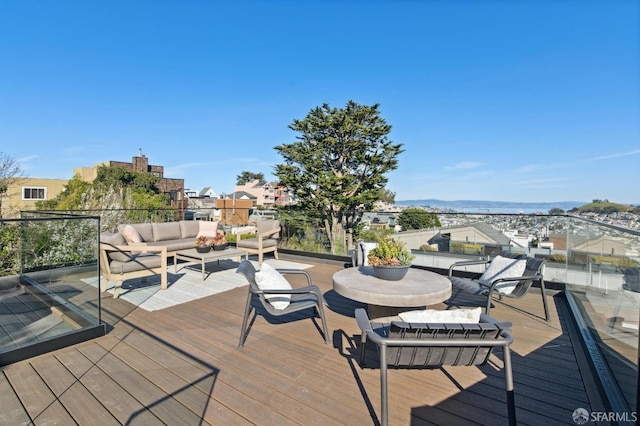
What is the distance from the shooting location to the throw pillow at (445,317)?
1780 mm

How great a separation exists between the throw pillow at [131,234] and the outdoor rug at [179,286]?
0.78m

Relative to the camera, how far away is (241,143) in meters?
25.0

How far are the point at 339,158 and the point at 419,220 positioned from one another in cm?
973

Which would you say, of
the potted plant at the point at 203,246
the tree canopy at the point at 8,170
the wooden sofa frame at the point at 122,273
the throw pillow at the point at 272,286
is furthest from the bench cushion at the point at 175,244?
the tree canopy at the point at 8,170

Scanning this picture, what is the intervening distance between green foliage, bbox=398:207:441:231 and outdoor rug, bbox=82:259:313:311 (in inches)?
89.9

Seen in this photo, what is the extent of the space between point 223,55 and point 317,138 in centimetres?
559

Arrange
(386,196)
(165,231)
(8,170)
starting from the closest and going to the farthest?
(165,231) < (8,170) < (386,196)

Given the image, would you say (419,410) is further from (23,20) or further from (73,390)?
(23,20)

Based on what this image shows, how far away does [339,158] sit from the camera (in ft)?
51.0

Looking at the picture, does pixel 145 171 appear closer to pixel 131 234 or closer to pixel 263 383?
pixel 131 234

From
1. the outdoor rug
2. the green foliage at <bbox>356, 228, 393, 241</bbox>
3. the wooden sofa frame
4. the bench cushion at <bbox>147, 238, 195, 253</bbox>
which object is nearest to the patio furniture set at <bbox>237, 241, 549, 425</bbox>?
the outdoor rug

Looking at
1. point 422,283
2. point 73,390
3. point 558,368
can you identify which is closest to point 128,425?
point 73,390

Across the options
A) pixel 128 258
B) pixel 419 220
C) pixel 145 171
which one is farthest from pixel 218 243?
pixel 145 171

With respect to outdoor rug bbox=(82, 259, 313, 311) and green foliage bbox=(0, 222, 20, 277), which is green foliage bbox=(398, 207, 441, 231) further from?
green foliage bbox=(0, 222, 20, 277)
